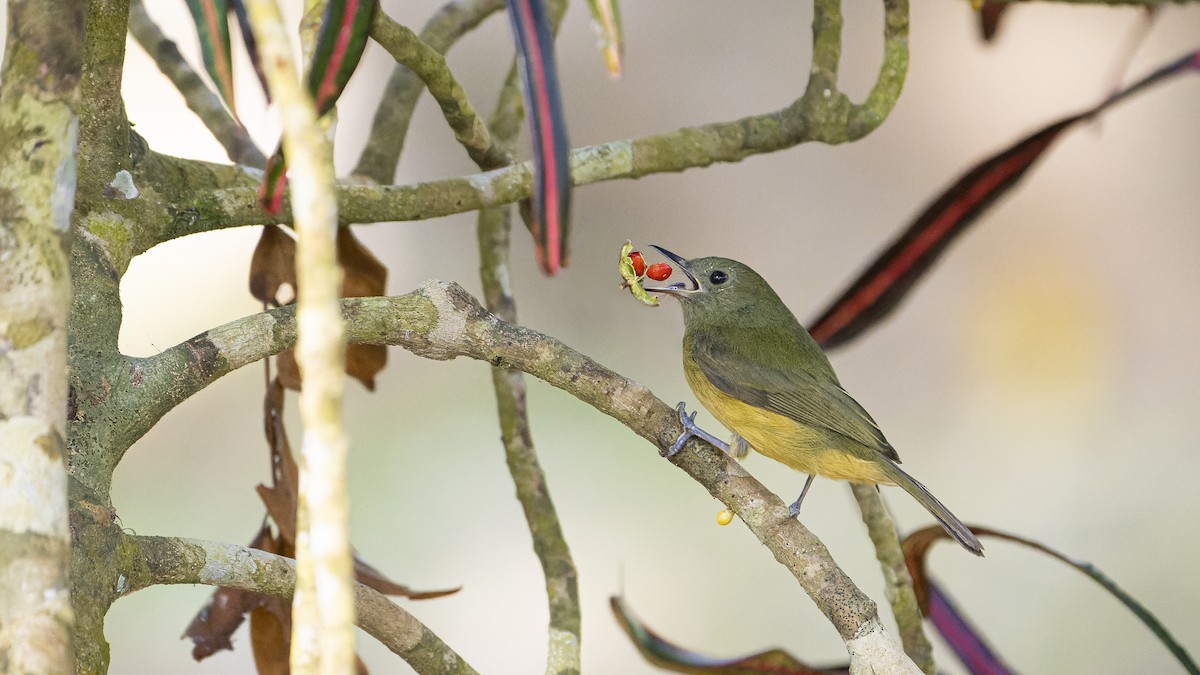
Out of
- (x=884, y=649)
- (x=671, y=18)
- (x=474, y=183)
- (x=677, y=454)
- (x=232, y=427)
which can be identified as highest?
(x=671, y=18)

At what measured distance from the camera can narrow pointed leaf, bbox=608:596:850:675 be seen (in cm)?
172

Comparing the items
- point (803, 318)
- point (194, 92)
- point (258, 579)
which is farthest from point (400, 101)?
point (803, 318)

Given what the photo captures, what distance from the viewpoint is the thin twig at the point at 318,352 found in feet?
2.08

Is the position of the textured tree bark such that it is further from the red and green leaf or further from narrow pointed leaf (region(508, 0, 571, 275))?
narrow pointed leaf (region(508, 0, 571, 275))

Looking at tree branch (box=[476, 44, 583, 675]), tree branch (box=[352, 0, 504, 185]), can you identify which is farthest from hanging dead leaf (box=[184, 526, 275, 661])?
tree branch (box=[352, 0, 504, 185])

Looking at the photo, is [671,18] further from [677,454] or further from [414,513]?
[677,454]

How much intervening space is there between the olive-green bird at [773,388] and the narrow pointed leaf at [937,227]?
171 mm

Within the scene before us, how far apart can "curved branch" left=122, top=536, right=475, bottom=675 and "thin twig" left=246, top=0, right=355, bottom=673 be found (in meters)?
0.58

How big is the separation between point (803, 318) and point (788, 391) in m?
2.45

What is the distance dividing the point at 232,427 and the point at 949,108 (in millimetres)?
2870

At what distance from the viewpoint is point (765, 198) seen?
4.45m

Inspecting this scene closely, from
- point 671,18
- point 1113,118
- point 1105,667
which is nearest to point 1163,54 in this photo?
point 1113,118

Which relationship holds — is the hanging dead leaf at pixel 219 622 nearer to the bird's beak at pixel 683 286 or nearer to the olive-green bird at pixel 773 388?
the olive-green bird at pixel 773 388

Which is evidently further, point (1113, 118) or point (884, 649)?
point (1113, 118)
